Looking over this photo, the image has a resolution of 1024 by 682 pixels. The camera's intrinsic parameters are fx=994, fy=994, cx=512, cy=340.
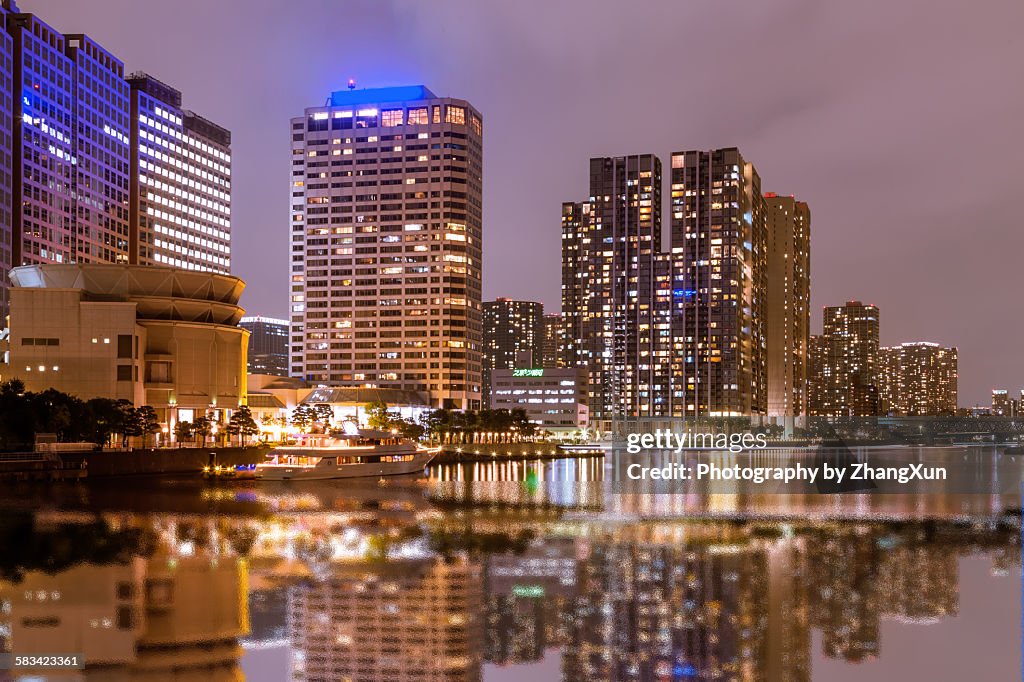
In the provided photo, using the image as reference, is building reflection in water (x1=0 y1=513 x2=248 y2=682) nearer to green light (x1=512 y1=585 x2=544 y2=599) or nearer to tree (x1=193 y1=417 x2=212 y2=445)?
green light (x1=512 y1=585 x2=544 y2=599)

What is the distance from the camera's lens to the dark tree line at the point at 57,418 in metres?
110

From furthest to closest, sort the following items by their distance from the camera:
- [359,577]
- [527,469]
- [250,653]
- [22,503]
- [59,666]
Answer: [527,469] < [22,503] < [359,577] < [250,653] < [59,666]

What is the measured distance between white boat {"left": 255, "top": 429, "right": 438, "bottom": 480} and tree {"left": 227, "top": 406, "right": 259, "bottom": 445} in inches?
1144

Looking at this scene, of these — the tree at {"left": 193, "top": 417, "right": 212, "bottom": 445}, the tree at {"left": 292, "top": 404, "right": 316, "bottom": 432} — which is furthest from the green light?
the tree at {"left": 292, "top": 404, "right": 316, "bottom": 432}

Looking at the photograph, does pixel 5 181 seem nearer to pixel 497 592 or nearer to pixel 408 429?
pixel 408 429

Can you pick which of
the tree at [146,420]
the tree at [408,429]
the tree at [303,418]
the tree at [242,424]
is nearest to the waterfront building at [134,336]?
the tree at [242,424]

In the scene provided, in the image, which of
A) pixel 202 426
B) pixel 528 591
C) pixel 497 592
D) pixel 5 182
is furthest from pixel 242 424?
pixel 528 591

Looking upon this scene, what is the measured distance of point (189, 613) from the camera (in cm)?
3716

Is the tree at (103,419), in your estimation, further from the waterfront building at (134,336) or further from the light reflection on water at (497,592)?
the light reflection on water at (497,592)

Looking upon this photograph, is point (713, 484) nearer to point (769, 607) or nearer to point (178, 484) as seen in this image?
point (178, 484)

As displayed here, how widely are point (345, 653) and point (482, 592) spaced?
1176 cm

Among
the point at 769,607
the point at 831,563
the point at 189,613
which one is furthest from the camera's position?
the point at 831,563

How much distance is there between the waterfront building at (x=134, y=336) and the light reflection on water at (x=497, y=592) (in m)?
72.1

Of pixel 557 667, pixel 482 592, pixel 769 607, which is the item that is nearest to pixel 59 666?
pixel 557 667
